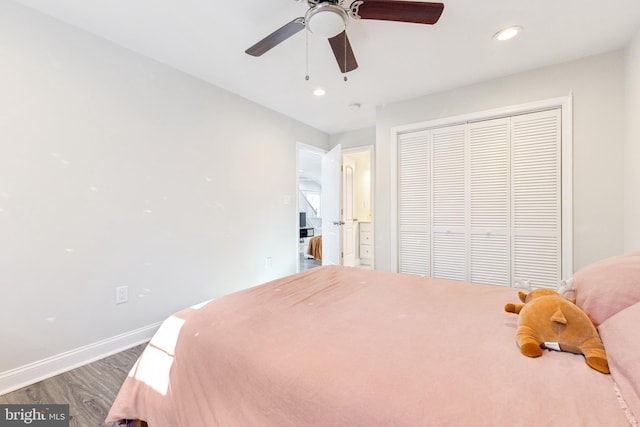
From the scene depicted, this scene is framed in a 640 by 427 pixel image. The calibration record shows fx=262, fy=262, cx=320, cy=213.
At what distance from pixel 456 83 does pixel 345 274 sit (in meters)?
2.35

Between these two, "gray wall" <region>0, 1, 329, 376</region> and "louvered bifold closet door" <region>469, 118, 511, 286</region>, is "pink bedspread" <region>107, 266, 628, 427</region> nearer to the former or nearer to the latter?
"gray wall" <region>0, 1, 329, 376</region>

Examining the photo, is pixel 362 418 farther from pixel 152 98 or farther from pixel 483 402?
pixel 152 98

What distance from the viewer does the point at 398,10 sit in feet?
4.50

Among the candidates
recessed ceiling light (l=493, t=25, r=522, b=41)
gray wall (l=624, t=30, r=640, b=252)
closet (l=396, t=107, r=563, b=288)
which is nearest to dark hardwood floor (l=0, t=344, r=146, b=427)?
closet (l=396, t=107, r=563, b=288)

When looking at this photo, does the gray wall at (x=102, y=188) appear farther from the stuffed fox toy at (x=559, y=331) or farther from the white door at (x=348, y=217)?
the stuffed fox toy at (x=559, y=331)

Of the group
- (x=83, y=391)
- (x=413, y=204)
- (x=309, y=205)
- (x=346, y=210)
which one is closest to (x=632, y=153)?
(x=413, y=204)

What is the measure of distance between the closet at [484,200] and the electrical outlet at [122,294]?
280 cm

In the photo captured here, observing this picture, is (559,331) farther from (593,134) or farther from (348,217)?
(348,217)

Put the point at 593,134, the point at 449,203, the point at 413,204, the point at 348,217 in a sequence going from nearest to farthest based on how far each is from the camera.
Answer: the point at 593,134 → the point at 449,203 → the point at 413,204 → the point at 348,217

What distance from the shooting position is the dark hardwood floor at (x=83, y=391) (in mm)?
1453

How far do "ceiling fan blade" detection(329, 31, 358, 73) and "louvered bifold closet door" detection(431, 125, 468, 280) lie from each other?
160 centimetres

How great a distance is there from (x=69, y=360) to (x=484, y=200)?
382 cm

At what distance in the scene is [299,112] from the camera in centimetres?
360

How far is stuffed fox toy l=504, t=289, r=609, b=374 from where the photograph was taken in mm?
857
